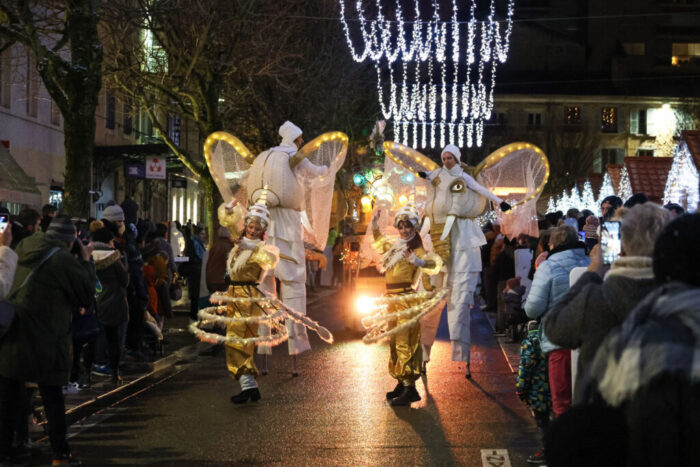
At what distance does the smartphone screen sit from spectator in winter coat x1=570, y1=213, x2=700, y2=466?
1954 millimetres

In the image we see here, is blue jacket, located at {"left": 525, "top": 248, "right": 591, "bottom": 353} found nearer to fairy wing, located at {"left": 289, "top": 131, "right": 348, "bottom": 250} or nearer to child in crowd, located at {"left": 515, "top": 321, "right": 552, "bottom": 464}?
child in crowd, located at {"left": 515, "top": 321, "right": 552, "bottom": 464}

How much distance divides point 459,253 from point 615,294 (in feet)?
27.8

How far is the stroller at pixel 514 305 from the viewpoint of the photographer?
13257 mm

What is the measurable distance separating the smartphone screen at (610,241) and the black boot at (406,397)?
16.0ft

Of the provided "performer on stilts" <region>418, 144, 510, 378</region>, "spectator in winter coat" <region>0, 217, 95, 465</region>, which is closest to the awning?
"performer on stilts" <region>418, 144, 510, 378</region>

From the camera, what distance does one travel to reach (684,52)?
85.6m

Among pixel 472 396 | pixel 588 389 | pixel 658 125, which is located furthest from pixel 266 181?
pixel 658 125

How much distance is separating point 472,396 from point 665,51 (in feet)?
259

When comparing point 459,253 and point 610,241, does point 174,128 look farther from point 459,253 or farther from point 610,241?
point 610,241

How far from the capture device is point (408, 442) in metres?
8.82

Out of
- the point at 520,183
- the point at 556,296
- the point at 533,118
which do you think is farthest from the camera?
the point at 533,118

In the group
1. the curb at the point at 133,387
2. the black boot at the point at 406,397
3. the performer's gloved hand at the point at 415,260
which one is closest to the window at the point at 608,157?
the curb at the point at 133,387

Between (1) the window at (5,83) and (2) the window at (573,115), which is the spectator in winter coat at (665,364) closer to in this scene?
(1) the window at (5,83)

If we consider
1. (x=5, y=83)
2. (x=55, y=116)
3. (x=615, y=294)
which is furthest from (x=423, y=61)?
(x=615, y=294)
